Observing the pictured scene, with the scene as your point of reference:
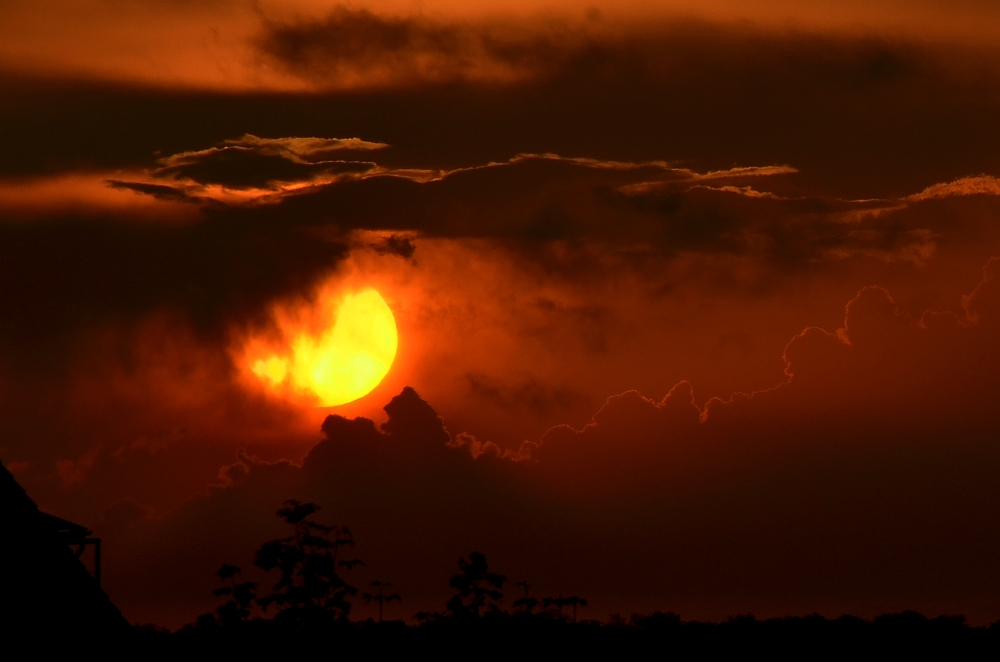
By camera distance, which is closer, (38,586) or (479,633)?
(38,586)

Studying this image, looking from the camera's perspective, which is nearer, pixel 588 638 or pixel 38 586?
pixel 38 586

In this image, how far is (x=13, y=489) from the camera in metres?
34.5

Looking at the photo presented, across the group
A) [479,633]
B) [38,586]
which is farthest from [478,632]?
[38,586]

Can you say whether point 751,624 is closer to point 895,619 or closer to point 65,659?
point 895,619

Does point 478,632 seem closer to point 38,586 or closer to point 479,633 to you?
point 479,633

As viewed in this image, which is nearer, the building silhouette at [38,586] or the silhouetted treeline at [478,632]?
the building silhouette at [38,586]

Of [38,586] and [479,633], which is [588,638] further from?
[38,586]

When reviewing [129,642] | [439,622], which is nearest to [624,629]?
[439,622]

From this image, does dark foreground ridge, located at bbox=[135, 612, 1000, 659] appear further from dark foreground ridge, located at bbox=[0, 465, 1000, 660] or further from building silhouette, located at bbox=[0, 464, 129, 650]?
building silhouette, located at bbox=[0, 464, 129, 650]

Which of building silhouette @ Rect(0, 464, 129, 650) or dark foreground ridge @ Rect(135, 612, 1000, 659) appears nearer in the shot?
building silhouette @ Rect(0, 464, 129, 650)

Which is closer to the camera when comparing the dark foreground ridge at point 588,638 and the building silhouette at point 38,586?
the building silhouette at point 38,586

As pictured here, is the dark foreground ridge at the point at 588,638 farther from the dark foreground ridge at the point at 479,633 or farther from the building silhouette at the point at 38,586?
the building silhouette at the point at 38,586

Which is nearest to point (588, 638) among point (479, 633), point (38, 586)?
point (479, 633)

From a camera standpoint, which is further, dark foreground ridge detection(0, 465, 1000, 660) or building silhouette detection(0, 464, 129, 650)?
dark foreground ridge detection(0, 465, 1000, 660)
